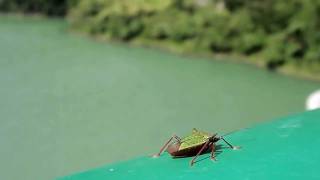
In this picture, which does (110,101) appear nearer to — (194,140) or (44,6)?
(194,140)

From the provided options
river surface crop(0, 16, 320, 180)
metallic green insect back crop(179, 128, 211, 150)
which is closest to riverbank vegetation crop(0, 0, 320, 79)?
river surface crop(0, 16, 320, 180)

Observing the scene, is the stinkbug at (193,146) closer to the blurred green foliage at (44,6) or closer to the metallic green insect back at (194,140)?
the metallic green insect back at (194,140)

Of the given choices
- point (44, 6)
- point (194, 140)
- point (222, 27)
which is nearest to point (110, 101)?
point (222, 27)

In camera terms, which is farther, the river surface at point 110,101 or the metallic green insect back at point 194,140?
the river surface at point 110,101

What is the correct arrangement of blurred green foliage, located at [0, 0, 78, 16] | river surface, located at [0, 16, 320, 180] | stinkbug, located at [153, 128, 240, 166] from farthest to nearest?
blurred green foliage, located at [0, 0, 78, 16], river surface, located at [0, 16, 320, 180], stinkbug, located at [153, 128, 240, 166]

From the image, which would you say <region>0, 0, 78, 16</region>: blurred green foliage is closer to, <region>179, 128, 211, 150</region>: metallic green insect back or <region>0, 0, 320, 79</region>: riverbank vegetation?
<region>0, 0, 320, 79</region>: riverbank vegetation

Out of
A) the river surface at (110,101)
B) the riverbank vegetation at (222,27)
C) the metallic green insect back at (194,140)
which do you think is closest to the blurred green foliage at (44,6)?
the riverbank vegetation at (222,27)
